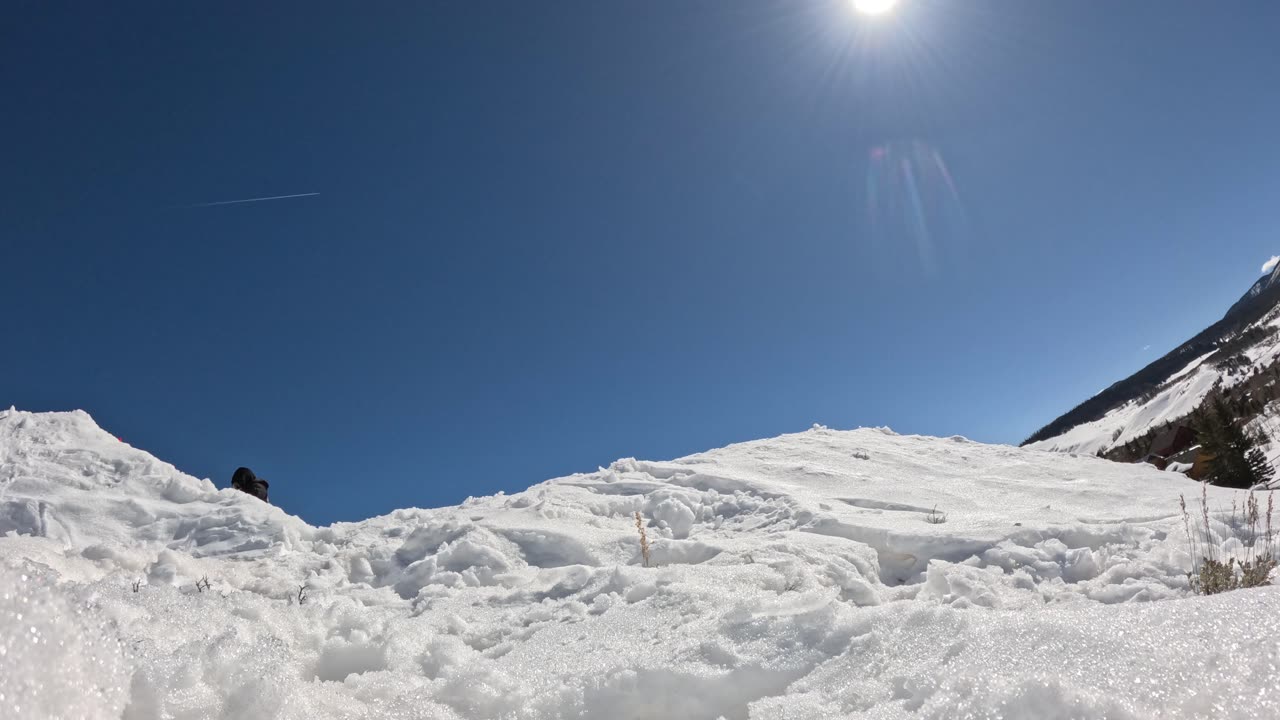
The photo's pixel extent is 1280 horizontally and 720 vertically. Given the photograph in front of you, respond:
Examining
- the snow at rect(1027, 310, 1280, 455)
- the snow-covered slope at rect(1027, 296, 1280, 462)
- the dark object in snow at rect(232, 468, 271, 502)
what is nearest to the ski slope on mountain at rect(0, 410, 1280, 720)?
the dark object in snow at rect(232, 468, 271, 502)

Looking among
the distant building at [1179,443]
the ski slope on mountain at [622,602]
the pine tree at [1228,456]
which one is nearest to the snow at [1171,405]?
the distant building at [1179,443]

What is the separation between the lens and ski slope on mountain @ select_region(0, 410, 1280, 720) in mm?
1574

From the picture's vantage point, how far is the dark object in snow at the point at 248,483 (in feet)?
26.3

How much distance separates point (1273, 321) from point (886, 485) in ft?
376

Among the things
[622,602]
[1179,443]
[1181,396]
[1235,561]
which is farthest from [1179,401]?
[622,602]

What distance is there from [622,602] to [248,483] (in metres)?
6.94

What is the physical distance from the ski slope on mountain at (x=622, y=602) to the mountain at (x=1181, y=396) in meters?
11.4

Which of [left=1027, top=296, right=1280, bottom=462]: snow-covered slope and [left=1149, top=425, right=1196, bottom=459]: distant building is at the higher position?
[left=1027, top=296, right=1280, bottom=462]: snow-covered slope

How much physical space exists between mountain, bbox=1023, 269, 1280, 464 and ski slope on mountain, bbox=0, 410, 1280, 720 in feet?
37.5

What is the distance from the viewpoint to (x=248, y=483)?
8.09m

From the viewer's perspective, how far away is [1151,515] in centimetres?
481

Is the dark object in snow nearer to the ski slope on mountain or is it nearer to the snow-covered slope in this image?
the ski slope on mountain

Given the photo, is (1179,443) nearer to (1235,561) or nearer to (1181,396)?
(1235,561)

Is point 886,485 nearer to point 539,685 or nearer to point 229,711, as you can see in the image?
point 539,685
